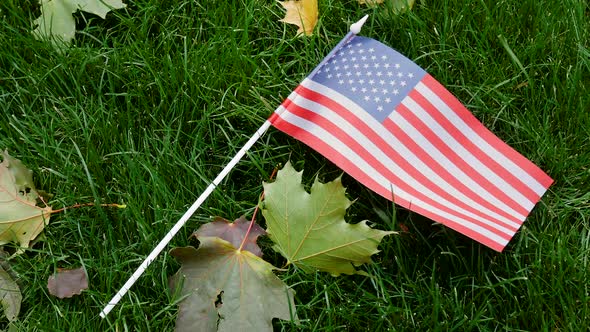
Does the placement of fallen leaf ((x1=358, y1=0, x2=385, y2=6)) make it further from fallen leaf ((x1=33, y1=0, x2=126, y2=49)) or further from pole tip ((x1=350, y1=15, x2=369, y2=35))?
fallen leaf ((x1=33, y1=0, x2=126, y2=49))

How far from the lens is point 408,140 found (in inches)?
91.8

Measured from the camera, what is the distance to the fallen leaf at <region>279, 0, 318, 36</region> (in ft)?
8.98

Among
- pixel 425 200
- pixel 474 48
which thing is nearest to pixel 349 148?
pixel 425 200

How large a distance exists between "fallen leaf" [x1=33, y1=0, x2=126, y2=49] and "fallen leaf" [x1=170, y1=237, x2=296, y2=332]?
3.44ft

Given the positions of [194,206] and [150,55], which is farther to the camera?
[150,55]

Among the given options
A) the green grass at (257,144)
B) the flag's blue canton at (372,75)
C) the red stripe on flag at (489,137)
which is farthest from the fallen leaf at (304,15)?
the red stripe on flag at (489,137)

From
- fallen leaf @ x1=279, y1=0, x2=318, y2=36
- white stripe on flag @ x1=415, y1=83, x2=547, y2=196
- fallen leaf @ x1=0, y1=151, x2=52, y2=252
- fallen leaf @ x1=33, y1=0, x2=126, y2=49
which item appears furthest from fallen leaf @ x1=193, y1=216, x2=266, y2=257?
fallen leaf @ x1=33, y1=0, x2=126, y2=49

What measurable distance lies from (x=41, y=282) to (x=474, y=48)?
5.14ft

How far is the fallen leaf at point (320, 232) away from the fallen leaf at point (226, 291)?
0.30 feet

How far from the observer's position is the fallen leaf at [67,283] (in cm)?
220

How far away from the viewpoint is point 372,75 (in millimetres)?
2430

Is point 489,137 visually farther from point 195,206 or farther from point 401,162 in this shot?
point 195,206

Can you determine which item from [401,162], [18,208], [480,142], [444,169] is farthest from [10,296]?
[480,142]

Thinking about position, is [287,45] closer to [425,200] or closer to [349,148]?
[349,148]
